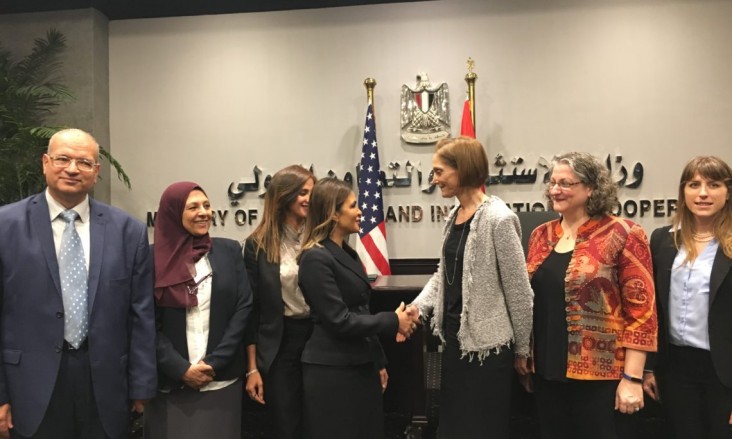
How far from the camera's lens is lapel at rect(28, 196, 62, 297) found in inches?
69.8

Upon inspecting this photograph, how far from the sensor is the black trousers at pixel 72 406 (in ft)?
5.76

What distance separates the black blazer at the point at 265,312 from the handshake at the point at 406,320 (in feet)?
1.67

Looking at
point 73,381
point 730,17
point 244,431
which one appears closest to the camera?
point 73,381

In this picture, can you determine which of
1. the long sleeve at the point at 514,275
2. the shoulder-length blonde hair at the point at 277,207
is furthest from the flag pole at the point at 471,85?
the long sleeve at the point at 514,275

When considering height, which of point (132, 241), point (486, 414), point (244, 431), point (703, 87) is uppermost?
point (703, 87)

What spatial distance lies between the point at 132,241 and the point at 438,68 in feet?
11.2

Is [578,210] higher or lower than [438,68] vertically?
lower

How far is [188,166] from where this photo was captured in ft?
16.3

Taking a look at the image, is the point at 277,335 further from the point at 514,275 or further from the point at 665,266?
the point at 665,266

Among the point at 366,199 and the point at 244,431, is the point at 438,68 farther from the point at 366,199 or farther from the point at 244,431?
the point at 244,431

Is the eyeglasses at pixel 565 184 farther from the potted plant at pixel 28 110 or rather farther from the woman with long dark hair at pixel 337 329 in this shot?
the potted plant at pixel 28 110

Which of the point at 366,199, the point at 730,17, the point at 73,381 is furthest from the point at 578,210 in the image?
the point at 730,17

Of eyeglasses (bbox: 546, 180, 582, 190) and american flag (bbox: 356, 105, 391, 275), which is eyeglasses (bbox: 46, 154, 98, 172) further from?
american flag (bbox: 356, 105, 391, 275)

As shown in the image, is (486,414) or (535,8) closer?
(486,414)
